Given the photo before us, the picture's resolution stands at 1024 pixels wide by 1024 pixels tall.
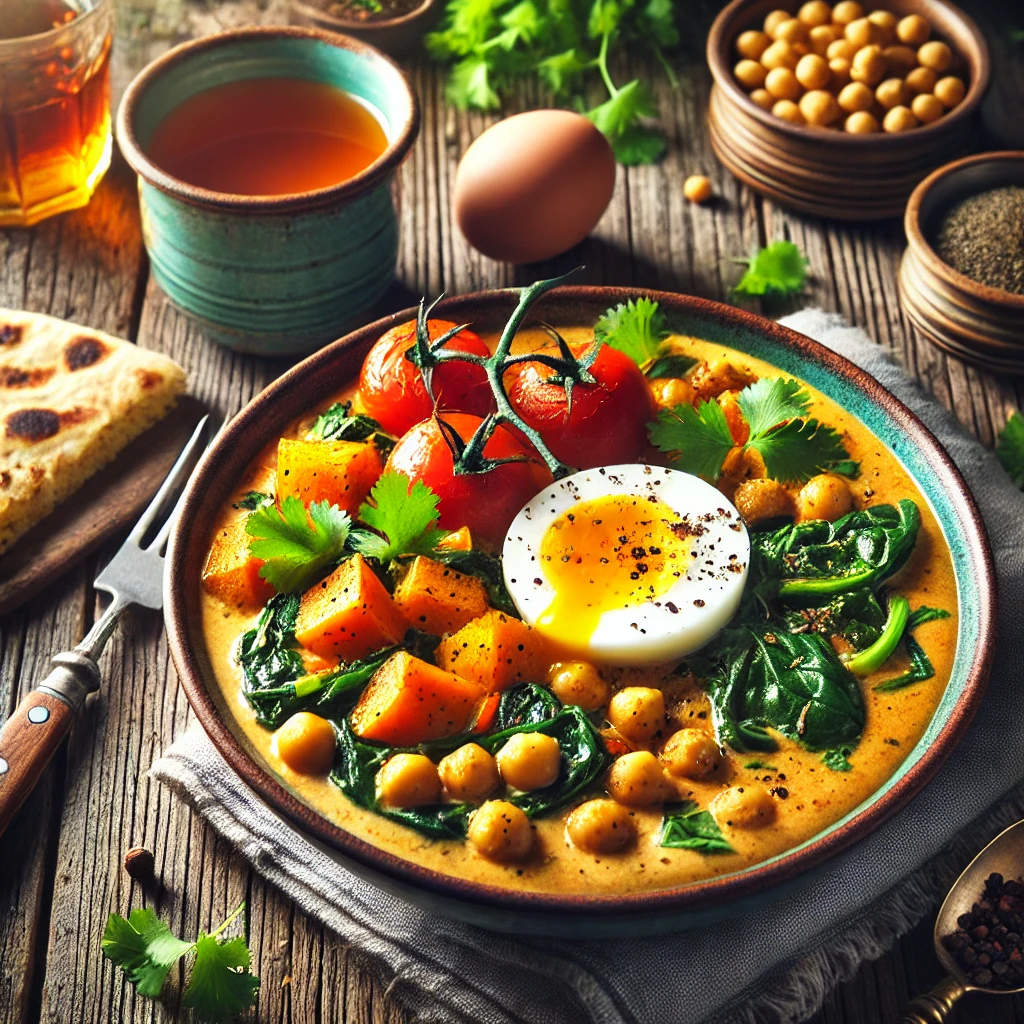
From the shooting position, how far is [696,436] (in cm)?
344

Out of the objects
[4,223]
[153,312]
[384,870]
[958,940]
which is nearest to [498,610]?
[384,870]

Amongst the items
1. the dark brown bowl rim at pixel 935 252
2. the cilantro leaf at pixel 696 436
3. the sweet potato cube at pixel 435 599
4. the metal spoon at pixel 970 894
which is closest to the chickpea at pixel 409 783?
the sweet potato cube at pixel 435 599

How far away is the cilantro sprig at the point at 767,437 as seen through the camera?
3.42 meters

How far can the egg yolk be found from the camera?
3.20 metres

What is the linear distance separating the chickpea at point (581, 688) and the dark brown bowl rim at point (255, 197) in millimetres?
1837

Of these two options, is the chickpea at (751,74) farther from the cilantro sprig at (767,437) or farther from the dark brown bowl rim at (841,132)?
the cilantro sprig at (767,437)

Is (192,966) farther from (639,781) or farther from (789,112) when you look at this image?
(789,112)

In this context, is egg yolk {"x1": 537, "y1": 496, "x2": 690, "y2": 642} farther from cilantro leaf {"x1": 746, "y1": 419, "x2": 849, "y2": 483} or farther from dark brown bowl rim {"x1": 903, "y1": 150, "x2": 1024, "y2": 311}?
dark brown bowl rim {"x1": 903, "y1": 150, "x2": 1024, "y2": 311}

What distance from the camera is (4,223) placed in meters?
4.89

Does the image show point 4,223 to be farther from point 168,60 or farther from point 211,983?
point 211,983

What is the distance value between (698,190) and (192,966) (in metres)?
3.43

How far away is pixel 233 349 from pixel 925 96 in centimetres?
279

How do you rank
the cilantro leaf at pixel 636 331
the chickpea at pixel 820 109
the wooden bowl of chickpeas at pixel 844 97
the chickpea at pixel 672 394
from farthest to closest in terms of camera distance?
the chickpea at pixel 820 109 < the wooden bowl of chickpeas at pixel 844 97 < the cilantro leaf at pixel 636 331 < the chickpea at pixel 672 394

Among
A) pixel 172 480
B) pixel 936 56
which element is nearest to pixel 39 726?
pixel 172 480
